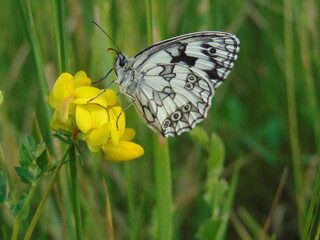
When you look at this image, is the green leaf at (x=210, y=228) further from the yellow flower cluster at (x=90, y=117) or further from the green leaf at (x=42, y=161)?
the green leaf at (x=42, y=161)

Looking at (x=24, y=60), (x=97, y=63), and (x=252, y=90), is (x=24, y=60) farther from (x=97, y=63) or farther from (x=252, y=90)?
(x=252, y=90)

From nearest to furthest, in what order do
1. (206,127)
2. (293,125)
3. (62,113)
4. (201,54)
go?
(62,113) → (201,54) → (293,125) → (206,127)

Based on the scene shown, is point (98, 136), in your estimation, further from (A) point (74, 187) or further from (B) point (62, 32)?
(B) point (62, 32)

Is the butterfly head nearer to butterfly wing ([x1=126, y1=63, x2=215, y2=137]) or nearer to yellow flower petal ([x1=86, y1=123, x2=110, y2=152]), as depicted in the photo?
butterfly wing ([x1=126, y1=63, x2=215, y2=137])

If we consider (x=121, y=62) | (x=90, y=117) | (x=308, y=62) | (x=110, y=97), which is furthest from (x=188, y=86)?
(x=308, y=62)

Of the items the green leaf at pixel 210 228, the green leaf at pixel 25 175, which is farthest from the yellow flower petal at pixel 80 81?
the green leaf at pixel 210 228

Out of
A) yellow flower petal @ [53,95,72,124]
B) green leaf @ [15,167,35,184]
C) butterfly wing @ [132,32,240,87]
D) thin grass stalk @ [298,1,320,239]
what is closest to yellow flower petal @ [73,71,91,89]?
yellow flower petal @ [53,95,72,124]

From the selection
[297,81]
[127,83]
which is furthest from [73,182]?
[297,81]
